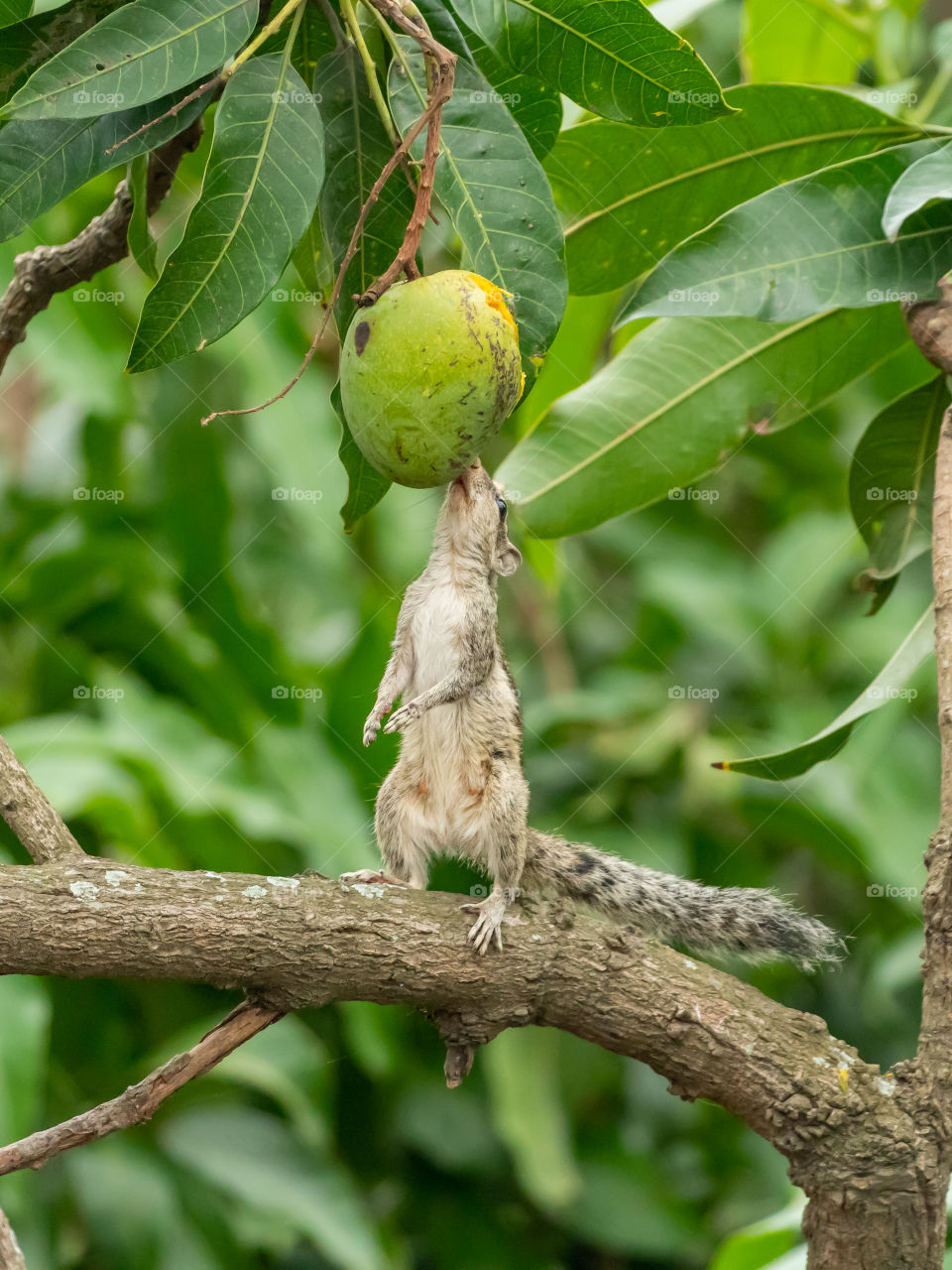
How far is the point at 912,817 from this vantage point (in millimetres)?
3971

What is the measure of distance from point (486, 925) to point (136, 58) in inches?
39.6

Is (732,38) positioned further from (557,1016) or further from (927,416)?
(557,1016)

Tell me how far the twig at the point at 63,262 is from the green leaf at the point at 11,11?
348mm

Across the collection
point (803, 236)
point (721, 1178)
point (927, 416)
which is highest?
point (803, 236)

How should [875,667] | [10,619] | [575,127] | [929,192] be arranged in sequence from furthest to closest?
1. [875,667]
2. [10,619]
3. [575,127]
4. [929,192]

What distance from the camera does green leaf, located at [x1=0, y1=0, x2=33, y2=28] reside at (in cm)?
128

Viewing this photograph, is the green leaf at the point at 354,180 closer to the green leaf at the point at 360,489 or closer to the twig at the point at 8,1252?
the green leaf at the point at 360,489

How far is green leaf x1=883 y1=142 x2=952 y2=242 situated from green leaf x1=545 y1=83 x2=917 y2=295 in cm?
39

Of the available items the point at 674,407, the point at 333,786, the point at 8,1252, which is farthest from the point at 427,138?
the point at 333,786

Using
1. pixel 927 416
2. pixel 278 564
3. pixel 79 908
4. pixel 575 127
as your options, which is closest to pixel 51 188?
pixel 79 908

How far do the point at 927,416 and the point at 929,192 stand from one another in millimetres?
525
